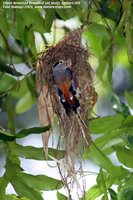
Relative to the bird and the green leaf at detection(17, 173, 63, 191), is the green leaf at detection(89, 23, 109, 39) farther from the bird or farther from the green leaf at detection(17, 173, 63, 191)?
the green leaf at detection(17, 173, 63, 191)

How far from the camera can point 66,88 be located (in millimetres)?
916

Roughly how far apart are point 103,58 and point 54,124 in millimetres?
198

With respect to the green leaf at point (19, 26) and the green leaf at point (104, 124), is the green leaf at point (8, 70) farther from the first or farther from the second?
the green leaf at point (104, 124)

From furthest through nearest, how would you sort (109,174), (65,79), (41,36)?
(41,36) < (109,174) < (65,79)

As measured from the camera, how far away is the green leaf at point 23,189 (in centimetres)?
99

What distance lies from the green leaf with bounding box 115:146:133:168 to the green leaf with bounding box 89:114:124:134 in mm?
55

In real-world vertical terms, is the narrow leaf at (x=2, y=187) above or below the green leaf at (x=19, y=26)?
below

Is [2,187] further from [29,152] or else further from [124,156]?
[124,156]

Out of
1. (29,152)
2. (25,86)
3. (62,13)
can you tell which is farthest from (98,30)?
(29,152)

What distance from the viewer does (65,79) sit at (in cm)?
92

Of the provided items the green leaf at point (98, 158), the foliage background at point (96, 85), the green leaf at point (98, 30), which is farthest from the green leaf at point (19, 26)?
the green leaf at point (98, 158)

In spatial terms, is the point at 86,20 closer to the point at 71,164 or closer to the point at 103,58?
the point at 103,58

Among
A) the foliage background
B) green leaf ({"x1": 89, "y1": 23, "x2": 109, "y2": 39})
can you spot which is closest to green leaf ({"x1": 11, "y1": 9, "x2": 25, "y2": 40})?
the foliage background

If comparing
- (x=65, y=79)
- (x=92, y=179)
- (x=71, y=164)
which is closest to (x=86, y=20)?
(x=65, y=79)
